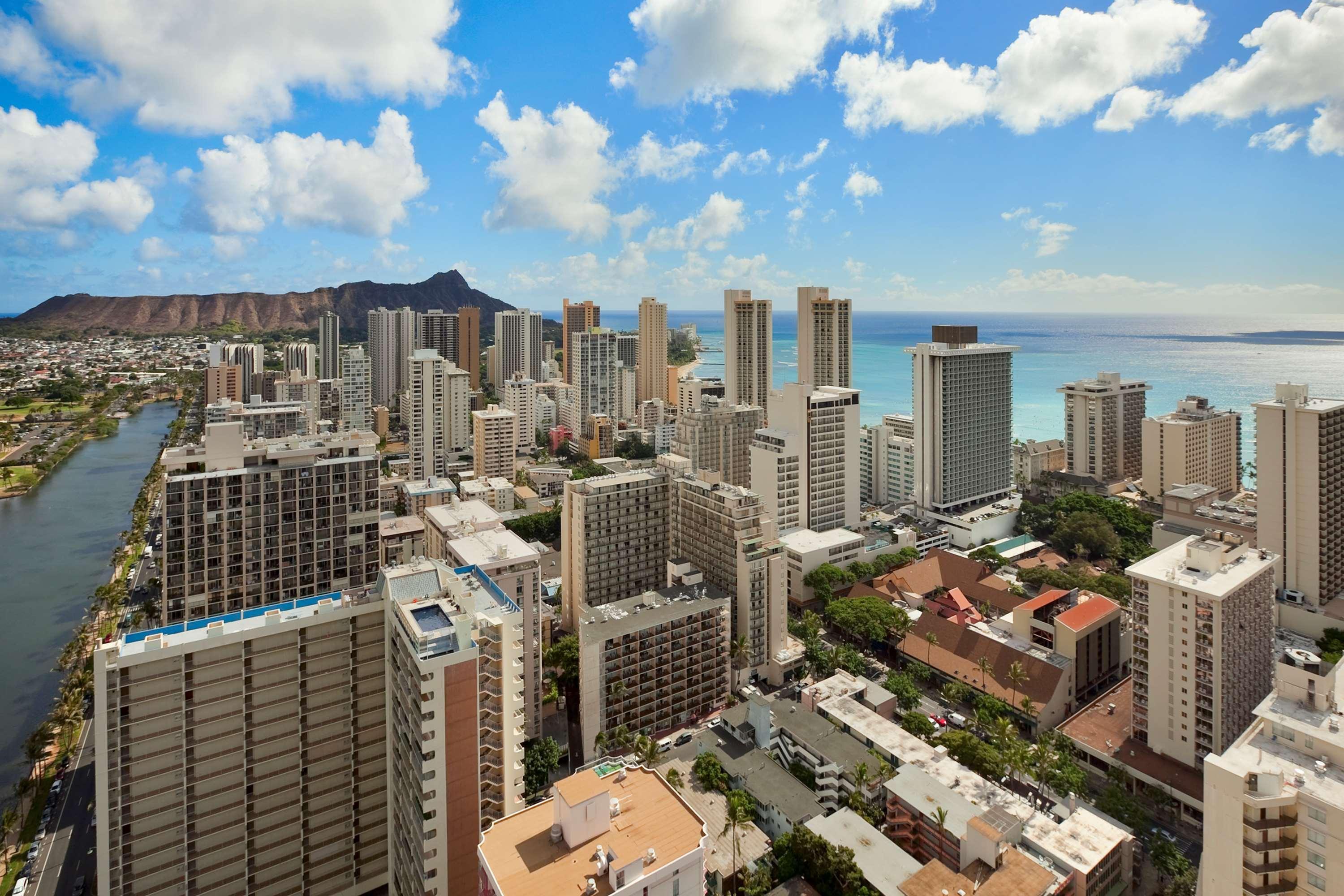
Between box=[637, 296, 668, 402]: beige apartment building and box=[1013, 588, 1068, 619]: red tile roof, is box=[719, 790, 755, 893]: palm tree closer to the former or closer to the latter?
box=[1013, 588, 1068, 619]: red tile roof

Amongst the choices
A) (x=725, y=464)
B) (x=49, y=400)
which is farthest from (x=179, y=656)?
(x=49, y=400)

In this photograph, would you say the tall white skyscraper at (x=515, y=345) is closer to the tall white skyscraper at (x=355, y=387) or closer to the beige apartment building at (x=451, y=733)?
the tall white skyscraper at (x=355, y=387)

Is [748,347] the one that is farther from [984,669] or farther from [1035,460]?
[984,669]

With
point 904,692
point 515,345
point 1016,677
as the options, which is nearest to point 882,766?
point 904,692

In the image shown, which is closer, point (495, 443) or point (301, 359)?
point (495, 443)

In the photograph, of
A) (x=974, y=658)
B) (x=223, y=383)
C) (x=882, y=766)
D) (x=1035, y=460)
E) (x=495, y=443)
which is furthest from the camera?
(x=223, y=383)

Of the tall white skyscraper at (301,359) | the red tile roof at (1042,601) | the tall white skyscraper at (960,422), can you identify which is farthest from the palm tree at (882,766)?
the tall white skyscraper at (301,359)
